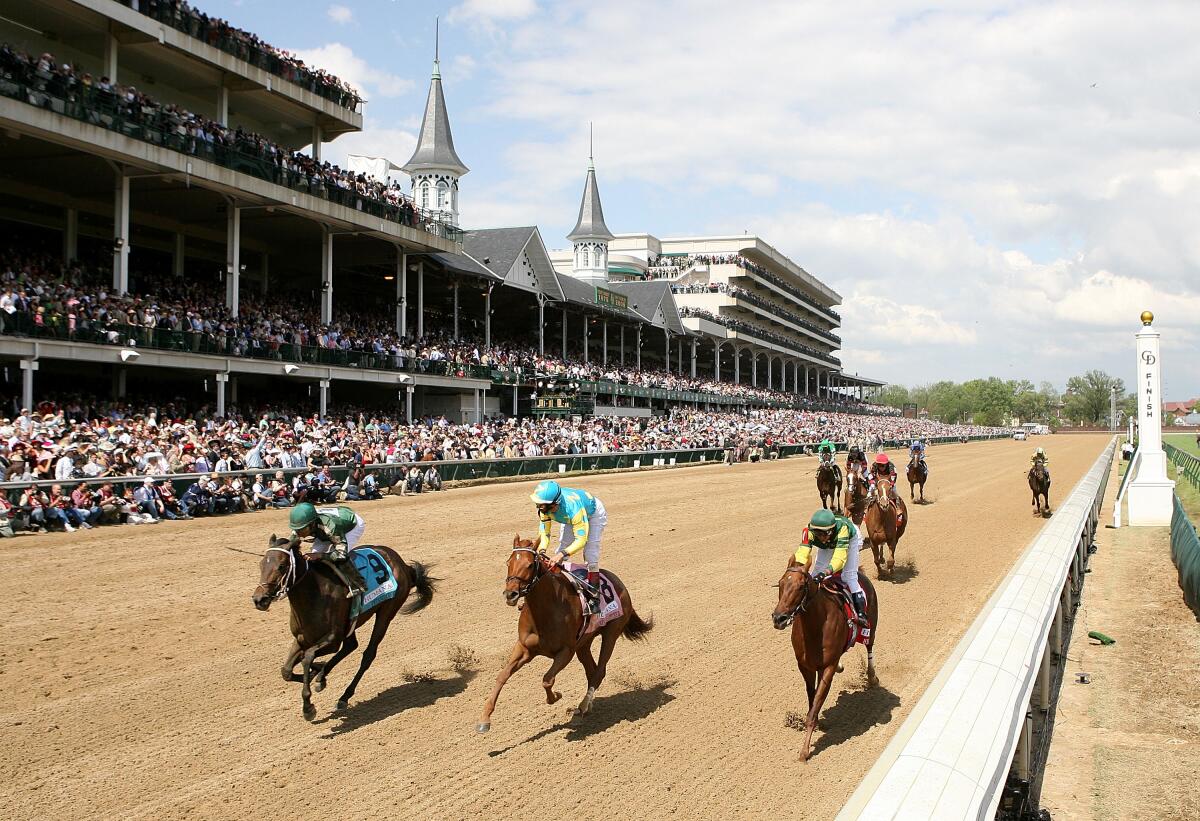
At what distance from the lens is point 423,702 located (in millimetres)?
7227

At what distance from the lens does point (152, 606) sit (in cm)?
1007

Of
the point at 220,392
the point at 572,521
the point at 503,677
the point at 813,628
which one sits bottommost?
the point at 503,677

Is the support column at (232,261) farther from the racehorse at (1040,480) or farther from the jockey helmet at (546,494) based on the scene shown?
the jockey helmet at (546,494)

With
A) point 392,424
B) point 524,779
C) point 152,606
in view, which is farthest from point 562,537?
point 392,424

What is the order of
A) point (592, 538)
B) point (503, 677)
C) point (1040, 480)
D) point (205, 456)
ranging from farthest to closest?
point (1040, 480) → point (205, 456) → point (592, 538) → point (503, 677)

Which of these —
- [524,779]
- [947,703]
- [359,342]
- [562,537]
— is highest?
[359,342]

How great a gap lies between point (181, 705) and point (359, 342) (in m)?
23.6

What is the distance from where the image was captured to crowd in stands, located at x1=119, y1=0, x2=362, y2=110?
25.4 meters

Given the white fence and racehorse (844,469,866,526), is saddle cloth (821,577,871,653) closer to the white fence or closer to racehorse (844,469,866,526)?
the white fence

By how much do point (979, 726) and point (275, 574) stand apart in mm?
4420

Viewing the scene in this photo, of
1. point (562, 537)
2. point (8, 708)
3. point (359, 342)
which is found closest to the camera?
point (8, 708)

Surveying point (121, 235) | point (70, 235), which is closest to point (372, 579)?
point (121, 235)

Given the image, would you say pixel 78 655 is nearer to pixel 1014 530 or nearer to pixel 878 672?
pixel 878 672

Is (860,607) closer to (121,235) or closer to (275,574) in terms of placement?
(275,574)
